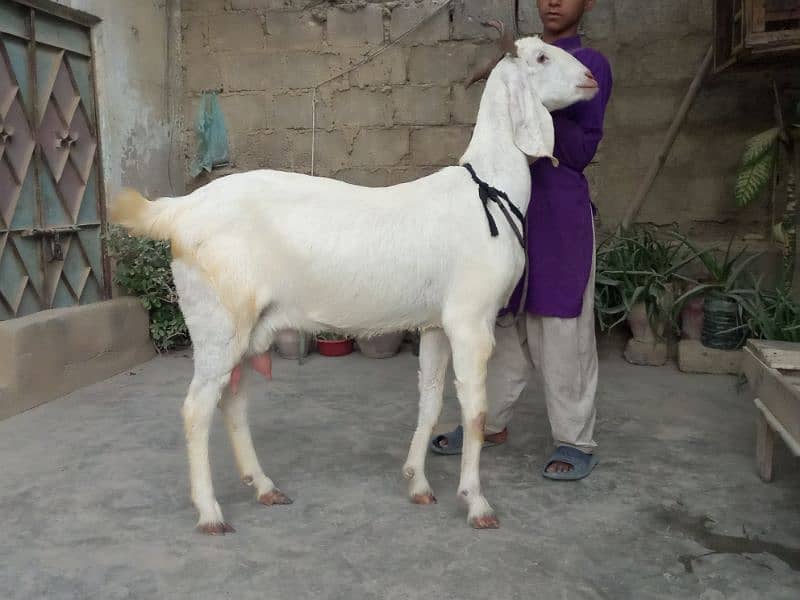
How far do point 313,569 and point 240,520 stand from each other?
0.47 m

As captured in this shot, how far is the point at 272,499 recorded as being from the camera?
277 centimetres

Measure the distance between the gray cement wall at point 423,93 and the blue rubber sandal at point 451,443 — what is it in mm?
2828

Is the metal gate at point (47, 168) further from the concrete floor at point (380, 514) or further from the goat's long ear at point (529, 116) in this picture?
the goat's long ear at point (529, 116)

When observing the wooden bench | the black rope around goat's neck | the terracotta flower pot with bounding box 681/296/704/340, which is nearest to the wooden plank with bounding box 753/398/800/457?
the wooden bench

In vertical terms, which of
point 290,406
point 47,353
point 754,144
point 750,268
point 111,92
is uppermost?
point 111,92

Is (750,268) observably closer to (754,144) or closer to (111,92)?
(754,144)

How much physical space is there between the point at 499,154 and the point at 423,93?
3213 millimetres

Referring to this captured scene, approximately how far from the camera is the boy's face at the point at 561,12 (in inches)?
114

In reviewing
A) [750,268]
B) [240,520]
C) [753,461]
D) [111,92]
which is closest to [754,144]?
[750,268]

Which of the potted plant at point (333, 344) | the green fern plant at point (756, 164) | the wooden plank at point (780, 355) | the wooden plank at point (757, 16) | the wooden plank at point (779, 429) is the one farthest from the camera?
the potted plant at point (333, 344)

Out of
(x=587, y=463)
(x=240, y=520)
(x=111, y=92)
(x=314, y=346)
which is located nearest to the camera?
(x=240, y=520)

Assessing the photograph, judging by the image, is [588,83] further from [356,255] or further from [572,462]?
[572,462]

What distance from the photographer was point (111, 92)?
5.13 m

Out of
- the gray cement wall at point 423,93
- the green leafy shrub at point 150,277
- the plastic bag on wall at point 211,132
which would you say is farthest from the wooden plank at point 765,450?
the plastic bag on wall at point 211,132
